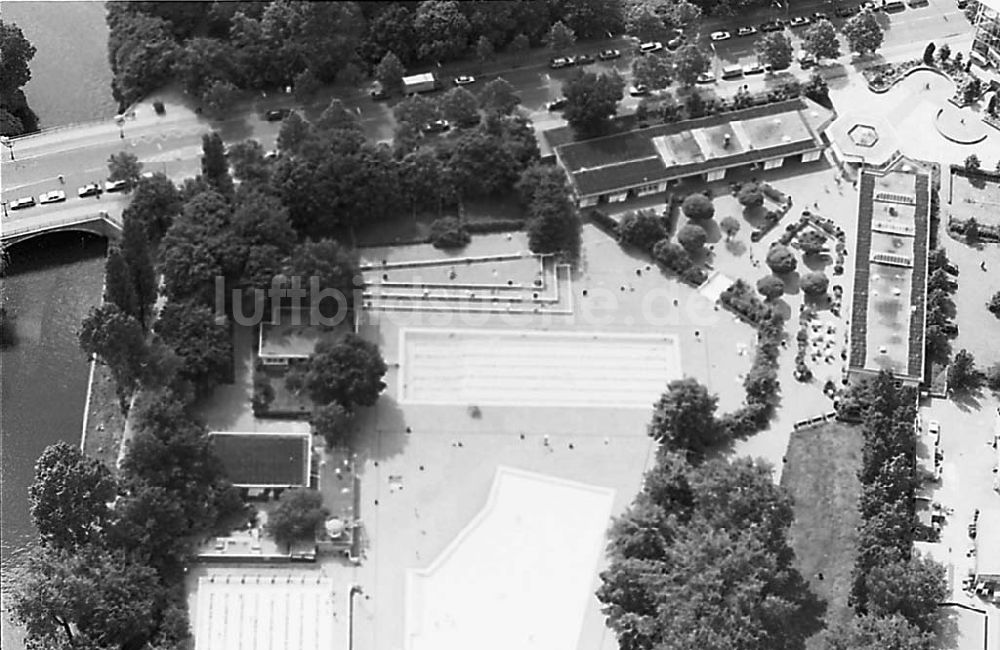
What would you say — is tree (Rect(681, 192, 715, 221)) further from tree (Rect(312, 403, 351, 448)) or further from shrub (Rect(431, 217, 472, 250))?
tree (Rect(312, 403, 351, 448))

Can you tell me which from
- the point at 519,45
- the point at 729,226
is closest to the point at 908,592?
the point at 729,226

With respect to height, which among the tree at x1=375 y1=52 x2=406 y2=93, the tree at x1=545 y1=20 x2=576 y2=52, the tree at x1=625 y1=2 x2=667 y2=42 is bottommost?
the tree at x1=375 y1=52 x2=406 y2=93

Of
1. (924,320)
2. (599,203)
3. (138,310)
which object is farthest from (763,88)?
(138,310)

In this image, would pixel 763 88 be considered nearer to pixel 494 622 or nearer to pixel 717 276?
pixel 717 276

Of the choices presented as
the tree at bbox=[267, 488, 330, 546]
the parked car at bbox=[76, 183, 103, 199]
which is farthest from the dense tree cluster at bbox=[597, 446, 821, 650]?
the parked car at bbox=[76, 183, 103, 199]

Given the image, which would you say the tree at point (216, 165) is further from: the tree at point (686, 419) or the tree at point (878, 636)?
the tree at point (878, 636)

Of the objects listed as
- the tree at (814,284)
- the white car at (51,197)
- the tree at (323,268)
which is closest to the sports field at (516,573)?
the tree at (323,268)
